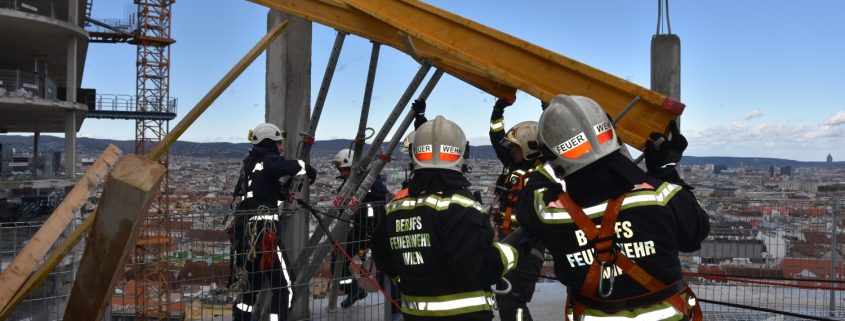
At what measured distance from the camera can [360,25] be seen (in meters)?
6.30

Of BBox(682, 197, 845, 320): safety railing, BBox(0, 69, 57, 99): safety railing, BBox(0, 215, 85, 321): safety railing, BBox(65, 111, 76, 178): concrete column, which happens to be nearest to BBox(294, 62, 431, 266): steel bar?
BBox(0, 215, 85, 321): safety railing

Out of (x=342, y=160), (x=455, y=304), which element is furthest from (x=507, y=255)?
(x=342, y=160)

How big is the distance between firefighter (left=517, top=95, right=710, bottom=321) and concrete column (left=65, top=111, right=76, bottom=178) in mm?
20763

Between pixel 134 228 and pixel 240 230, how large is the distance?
3.21 meters

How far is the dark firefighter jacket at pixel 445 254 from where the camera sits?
3752 millimetres

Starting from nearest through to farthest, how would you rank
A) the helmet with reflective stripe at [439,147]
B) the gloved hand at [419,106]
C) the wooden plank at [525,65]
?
the helmet with reflective stripe at [439,147]
the wooden plank at [525,65]
the gloved hand at [419,106]

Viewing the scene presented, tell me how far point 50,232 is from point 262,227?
90.9 inches

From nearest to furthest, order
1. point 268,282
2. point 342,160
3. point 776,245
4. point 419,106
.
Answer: point 268,282 → point 419,106 → point 776,245 → point 342,160

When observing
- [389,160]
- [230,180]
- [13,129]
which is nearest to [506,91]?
[389,160]

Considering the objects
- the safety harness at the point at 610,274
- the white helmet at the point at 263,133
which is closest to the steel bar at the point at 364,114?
the white helmet at the point at 263,133

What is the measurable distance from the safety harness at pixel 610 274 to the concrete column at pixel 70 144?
2094cm

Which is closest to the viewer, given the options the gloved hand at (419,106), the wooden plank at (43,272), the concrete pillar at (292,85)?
the wooden plank at (43,272)

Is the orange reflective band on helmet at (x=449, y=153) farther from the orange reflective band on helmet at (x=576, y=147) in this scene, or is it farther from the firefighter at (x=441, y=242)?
the orange reflective band on helmet at (x=576, y=147)

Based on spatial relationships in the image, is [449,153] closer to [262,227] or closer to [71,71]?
[262,227]
